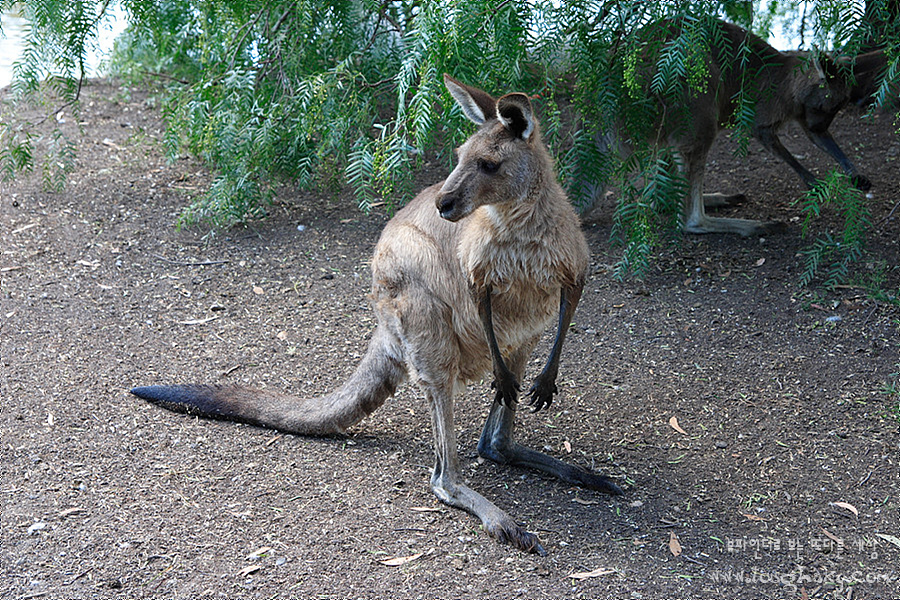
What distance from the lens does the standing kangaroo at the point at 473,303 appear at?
2.98m

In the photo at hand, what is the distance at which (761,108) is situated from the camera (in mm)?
5410

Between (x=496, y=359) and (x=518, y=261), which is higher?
(x=518, y=261)

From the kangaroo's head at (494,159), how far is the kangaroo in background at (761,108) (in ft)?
6.39

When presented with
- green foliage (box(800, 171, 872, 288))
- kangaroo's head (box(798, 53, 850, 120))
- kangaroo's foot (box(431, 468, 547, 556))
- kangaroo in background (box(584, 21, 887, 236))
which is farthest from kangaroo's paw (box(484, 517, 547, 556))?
kangaroo's head (box(798, 53, 850, 120))

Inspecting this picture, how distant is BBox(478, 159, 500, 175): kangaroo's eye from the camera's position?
2.95 metres

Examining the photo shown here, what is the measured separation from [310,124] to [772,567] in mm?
3209

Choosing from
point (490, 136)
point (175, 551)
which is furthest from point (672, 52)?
point (175, 551)

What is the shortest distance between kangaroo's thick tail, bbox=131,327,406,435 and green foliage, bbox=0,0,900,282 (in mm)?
1121

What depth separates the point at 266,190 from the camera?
5973 mm

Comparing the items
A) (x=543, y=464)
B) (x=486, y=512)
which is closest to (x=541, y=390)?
(x=543, y=464)

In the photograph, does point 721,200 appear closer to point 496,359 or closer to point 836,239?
point 836,239

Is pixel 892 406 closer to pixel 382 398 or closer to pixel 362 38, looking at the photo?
pixel 382 398

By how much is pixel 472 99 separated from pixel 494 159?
0.24 metres

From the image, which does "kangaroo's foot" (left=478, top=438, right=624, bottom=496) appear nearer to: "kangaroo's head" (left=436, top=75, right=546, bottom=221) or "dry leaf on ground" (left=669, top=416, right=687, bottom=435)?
"dry leaf on ground" (left=669, top=416, right=687, bottom=435)
